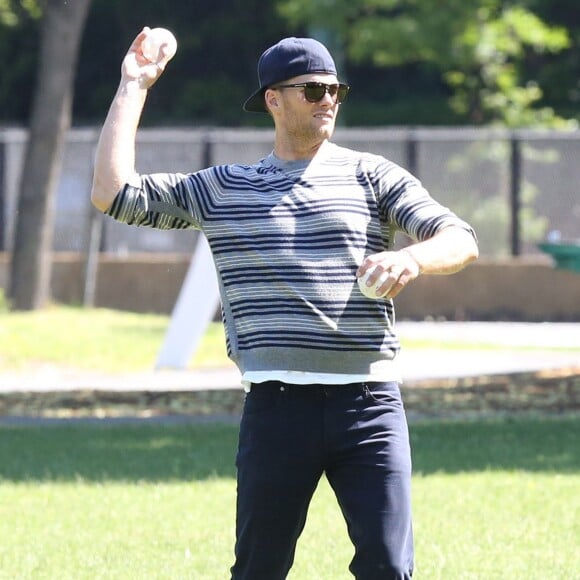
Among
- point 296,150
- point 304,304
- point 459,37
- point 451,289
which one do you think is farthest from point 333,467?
point 459,37

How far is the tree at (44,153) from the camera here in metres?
18.1

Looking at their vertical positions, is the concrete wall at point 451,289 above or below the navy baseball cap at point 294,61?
above

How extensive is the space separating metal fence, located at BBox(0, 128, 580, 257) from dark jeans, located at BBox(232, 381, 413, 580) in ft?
53.8

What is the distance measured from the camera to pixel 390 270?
3721 millimetres

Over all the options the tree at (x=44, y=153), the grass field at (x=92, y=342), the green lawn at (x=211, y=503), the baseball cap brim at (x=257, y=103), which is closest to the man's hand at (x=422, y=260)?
the baseball cap brim at (x=257, y=103)

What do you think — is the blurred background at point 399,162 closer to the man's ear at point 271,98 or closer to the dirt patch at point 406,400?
the dirt patch at point 406,400

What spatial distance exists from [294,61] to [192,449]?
18.6 feet

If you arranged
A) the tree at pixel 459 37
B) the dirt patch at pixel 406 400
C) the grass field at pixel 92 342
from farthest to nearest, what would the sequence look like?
the tree at pixel 459 37, the grass field at pixel 92 342, the dirt patch at pixel 406 400

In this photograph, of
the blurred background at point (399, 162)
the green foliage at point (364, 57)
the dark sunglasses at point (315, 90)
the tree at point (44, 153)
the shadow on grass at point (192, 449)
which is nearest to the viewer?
the dark sunglasses at point (315, 90)

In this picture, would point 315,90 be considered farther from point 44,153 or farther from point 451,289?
point 451,289

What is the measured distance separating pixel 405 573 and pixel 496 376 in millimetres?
9292

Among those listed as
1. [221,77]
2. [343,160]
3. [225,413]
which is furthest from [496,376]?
[221,77]

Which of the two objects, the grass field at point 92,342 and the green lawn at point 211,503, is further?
the grass field at point 92,342

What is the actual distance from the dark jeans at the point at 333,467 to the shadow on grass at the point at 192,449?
439 cm
